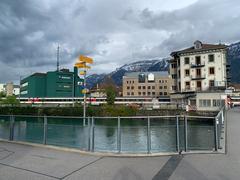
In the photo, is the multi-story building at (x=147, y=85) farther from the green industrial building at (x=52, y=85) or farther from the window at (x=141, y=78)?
the green industrial building at (x=52, y=85)

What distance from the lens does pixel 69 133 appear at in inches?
396

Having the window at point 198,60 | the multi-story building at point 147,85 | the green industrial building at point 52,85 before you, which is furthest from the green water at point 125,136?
the multi-story building at point 147,85

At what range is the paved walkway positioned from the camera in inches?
223

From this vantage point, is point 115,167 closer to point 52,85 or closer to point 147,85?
point 52,85

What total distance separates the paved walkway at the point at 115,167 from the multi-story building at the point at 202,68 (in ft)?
167

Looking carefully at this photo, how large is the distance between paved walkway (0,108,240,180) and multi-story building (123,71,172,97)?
358 feet

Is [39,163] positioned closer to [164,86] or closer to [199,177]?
[199,177]

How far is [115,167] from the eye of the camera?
253 inches

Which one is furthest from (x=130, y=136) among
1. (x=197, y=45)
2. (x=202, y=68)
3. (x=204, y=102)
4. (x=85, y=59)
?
(x=197, y=45)

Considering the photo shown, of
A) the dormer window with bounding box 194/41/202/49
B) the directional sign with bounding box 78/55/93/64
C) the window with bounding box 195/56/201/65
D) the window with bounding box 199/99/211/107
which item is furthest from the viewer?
the dormer window with bounding box 194/41/202/49

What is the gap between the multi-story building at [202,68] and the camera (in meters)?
54.9

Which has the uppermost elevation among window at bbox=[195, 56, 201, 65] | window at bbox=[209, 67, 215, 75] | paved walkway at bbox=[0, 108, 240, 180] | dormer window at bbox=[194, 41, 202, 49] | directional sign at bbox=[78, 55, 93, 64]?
dormer window at bbox=[194, 41, 202, 49]

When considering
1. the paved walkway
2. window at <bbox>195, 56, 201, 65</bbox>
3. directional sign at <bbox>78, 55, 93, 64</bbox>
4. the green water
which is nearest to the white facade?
window at <bbox>195, 56, 201, 65</bbox>

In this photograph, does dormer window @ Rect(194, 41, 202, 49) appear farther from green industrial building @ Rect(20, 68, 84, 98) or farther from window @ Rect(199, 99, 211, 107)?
green industrial building @ Rect(20, 68, 84, 98)
